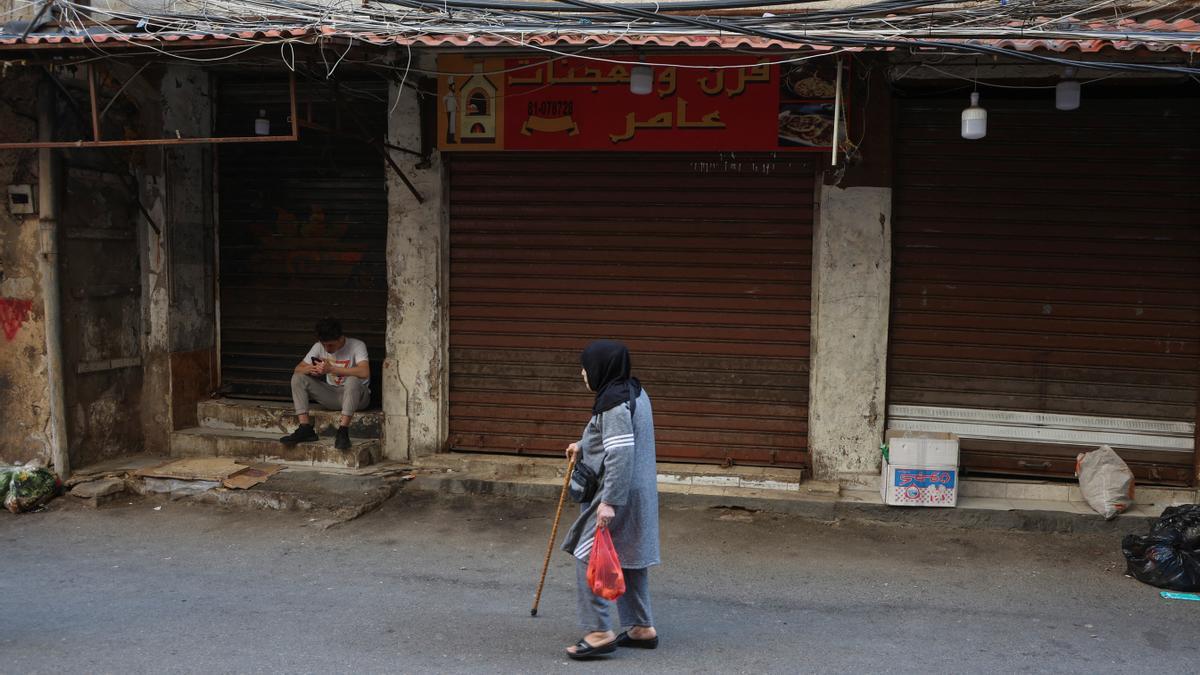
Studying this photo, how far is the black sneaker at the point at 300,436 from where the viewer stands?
8344 millimetres

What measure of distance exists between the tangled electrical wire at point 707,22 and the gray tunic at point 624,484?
2.82m

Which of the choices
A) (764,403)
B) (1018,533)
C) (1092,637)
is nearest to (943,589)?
(1092,637)

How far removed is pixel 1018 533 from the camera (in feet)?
23.4

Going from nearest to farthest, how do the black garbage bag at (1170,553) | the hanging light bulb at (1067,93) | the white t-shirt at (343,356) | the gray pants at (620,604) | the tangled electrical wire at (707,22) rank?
1. the gray pants at (620,604)
2. the black garbage bag at (1170,553)
3. the tangled electrical wire at (707,22)
4. the hanging light bulb at (1067,93)
5. the white t-shirt at (343,356)

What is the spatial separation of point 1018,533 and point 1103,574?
940mm

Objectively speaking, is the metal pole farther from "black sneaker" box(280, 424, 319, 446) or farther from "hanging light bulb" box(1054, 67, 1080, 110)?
"hanging light bulb" box(1054, 67, 1080, 110)

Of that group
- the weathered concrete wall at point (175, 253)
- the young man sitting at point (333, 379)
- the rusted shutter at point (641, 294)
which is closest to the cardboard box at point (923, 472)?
the rusted shutter at point (641, 294)

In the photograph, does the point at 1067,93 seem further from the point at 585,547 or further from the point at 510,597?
the point at 510,597

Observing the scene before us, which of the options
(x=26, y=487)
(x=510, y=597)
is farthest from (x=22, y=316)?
(x=510, y=597)

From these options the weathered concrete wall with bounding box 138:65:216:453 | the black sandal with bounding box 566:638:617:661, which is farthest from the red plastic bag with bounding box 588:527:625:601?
the weathered concrete wall with bounding box 138:65:216:453

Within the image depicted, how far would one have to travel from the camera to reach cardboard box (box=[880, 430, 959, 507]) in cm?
721

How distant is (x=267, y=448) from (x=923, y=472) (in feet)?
17.7

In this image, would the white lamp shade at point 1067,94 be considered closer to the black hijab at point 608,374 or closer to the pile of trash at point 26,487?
the black hijab at point 608,374

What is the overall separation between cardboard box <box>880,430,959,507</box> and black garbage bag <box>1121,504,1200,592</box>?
51.3 inches
